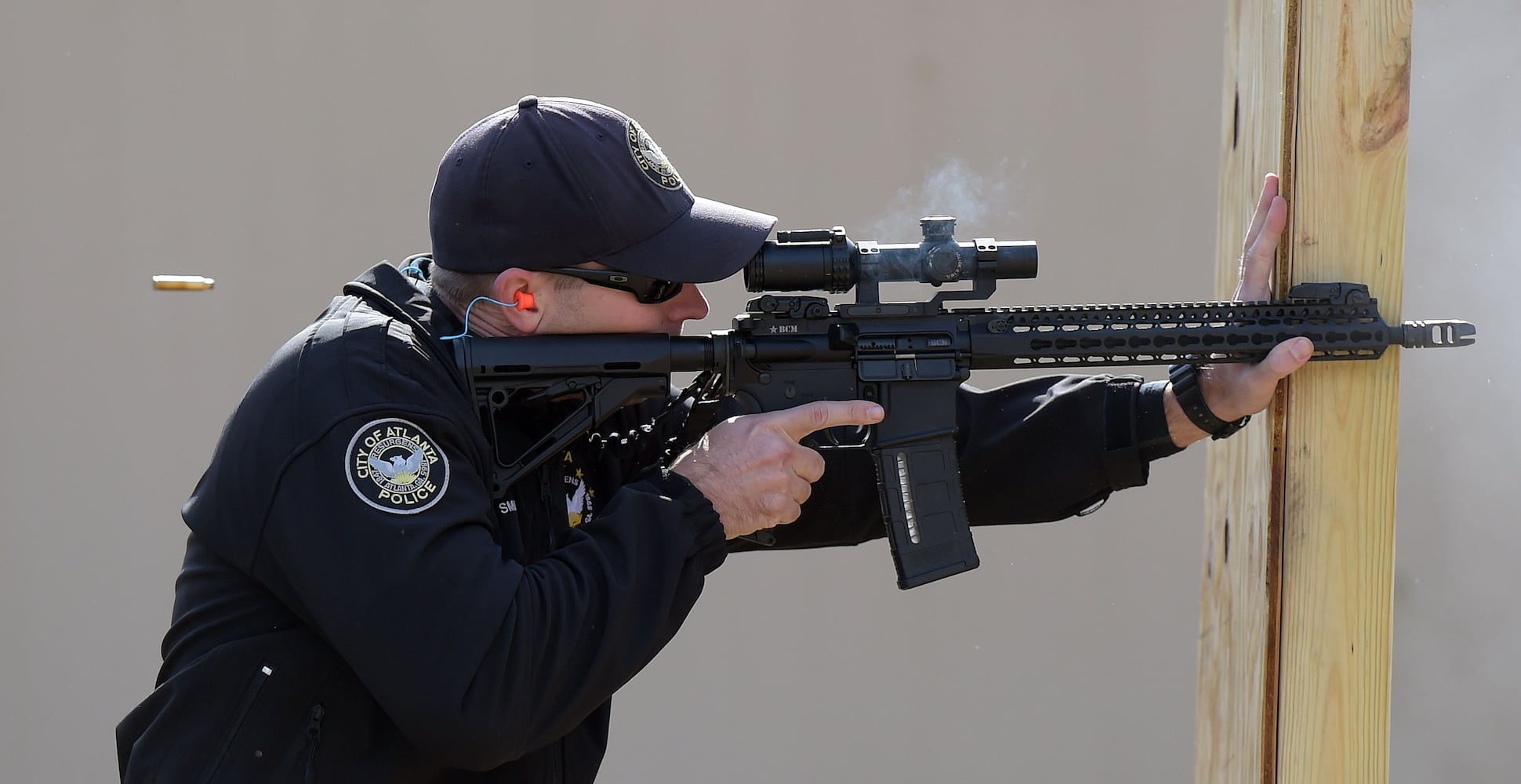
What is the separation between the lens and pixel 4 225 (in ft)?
11.8

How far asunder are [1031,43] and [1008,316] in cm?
165

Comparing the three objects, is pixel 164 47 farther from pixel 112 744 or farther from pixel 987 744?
pixel 987 744

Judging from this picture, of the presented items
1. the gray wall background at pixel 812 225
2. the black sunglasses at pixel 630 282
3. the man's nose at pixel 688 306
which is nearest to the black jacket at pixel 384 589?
the black sunglasses at pixel 630 282

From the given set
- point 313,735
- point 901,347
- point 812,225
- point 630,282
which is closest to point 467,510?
point 313,735

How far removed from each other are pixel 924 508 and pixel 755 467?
0.47 meters

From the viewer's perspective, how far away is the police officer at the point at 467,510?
68.7 inches

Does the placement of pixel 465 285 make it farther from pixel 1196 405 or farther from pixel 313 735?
pixel 1196 405

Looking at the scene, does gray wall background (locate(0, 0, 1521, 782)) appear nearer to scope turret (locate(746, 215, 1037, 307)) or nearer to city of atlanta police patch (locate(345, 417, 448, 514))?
scope turret (locate(746, 215, 1037, 307))

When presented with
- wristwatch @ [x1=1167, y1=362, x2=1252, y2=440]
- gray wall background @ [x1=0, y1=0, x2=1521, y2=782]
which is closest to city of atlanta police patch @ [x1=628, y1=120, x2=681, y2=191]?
wristwatch @ [x1=1167, y1=362, x2=1252, y2=440]

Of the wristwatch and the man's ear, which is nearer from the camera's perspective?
the man's ear

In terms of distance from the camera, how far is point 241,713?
1.85m

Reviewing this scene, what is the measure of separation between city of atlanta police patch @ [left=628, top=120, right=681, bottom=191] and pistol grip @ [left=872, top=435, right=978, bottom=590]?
2.09 feet

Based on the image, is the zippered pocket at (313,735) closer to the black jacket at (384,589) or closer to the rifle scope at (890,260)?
the black jacket at (384,589)

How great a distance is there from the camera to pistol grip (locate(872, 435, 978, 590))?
239 cm
